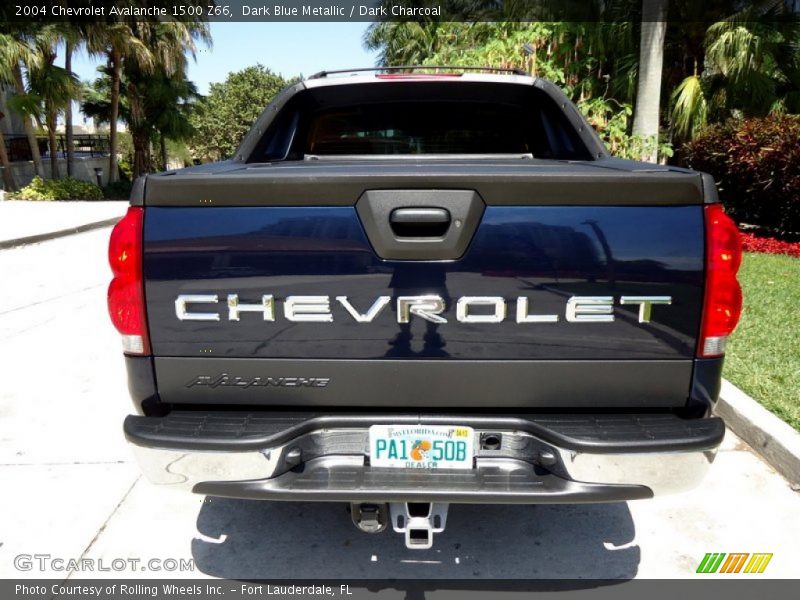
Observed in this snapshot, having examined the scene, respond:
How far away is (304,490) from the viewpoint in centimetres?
192

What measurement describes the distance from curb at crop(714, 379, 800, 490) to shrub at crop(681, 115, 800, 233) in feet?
21.3

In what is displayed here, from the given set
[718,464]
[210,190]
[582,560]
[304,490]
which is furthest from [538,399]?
[718,464]

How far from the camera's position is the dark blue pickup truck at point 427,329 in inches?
73.3

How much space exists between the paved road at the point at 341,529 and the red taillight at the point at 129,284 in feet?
3.58

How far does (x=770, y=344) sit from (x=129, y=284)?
457 centimetres

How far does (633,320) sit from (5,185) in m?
24.5

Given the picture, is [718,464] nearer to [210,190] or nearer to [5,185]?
[210,190]

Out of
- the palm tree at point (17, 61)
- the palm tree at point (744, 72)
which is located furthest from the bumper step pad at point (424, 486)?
the palm tree at point (17, 61)

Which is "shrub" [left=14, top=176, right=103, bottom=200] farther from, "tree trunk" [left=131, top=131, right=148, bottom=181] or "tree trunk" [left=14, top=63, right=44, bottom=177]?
"tree trunk" [left=131, top=131, right=148, bottom=181]

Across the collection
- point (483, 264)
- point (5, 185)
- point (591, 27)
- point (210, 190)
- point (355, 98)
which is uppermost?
point (591, 27)

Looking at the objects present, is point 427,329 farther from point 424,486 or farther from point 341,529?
point 341,529

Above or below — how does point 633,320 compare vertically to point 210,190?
below

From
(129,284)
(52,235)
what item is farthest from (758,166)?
(52,235)

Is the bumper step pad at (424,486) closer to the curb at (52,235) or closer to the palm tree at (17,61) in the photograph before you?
the curb at (52,235)
